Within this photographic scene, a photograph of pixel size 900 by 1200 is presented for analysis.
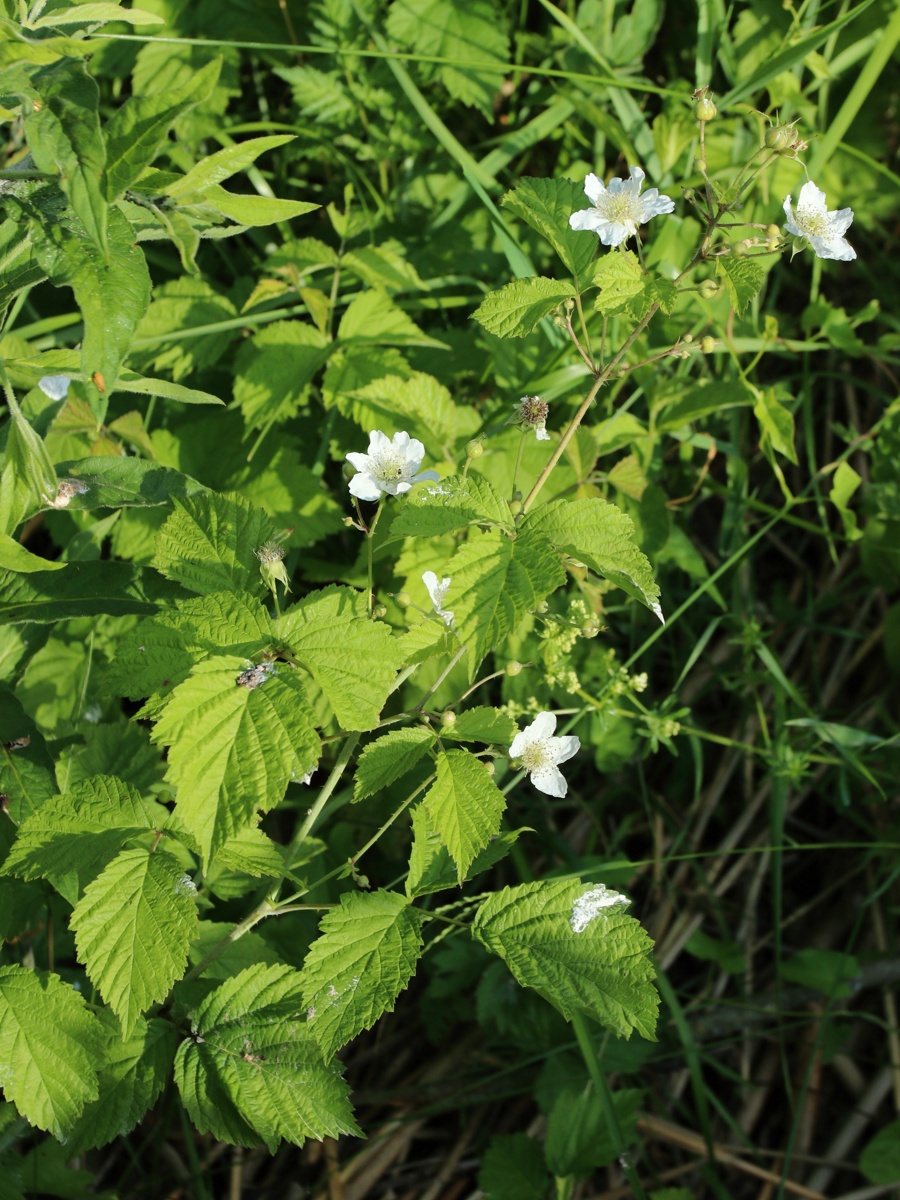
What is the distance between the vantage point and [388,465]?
5.76 feet

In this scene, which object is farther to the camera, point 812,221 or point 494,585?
point 812,221

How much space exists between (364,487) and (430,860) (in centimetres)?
64

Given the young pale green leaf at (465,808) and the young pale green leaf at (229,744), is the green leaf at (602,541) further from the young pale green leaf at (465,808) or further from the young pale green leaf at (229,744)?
the young pale green leaf at (229,744)

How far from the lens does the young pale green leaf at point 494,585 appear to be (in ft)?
4.85

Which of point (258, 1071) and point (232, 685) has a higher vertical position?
point (232, 685)

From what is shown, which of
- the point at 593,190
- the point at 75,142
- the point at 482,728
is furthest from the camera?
the point at 593,190

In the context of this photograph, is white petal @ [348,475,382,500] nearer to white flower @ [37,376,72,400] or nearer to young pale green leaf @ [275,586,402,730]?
young pale green leaf @ [275,586,402,730]

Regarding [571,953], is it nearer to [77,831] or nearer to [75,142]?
[77,831]

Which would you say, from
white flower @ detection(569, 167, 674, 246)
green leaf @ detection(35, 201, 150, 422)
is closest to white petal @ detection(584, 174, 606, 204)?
white flower @ detection(569, 167, 674, 246)

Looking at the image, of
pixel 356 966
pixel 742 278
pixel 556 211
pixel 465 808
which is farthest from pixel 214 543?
pixel 742 278

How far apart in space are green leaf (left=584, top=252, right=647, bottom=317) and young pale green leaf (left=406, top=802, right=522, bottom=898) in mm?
870

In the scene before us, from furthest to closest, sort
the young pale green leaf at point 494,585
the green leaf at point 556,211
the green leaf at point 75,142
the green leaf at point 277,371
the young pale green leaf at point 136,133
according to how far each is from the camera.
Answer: the green leaf at point 277,371, the green leaf at point 556,211, the young pale green leaf at point 494,585, the young pale green leaf at point 136,133, the green leaf at point 75,142

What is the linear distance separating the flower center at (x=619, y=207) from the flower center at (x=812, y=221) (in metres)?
0.29

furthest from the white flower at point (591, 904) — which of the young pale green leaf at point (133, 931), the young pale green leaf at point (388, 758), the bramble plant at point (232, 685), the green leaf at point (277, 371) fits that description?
the green leaf at point (277, 371)
